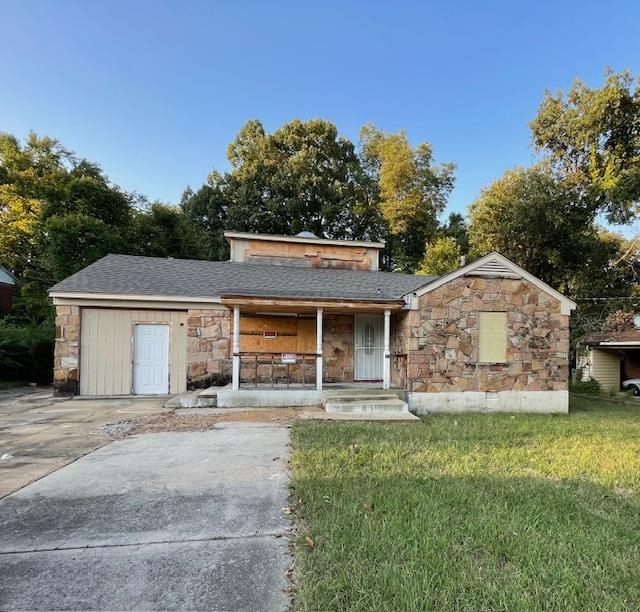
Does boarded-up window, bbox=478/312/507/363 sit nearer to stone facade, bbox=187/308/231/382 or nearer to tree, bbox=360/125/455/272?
stone facade, bbox=187/308/231/382

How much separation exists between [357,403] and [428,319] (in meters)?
2.63

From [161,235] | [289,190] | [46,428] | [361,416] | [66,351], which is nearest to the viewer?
[46,428]

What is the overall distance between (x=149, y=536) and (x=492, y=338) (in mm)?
8487

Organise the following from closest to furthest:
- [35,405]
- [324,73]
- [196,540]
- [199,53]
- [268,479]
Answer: [196,540]
[268,479]
[35,405]
[199,53]
[324,73]

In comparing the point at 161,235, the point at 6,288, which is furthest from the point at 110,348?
the point at 6,288

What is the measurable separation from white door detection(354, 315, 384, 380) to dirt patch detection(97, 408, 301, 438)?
333 cm

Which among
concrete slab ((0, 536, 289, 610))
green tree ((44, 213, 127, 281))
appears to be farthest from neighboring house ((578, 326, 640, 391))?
green tree ((44, 213, 127, 281))

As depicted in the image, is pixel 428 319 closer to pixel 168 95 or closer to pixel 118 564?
pixel 118 564

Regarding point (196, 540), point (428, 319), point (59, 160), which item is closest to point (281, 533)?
point (196, 540)

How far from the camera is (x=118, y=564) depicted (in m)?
2.67

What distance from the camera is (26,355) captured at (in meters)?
12.8

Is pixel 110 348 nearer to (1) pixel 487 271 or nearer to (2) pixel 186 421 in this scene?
(2) pixel 186 421

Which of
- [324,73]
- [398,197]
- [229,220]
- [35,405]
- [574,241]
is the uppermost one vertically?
[324,73]

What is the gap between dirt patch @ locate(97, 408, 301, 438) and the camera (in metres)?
6.75
